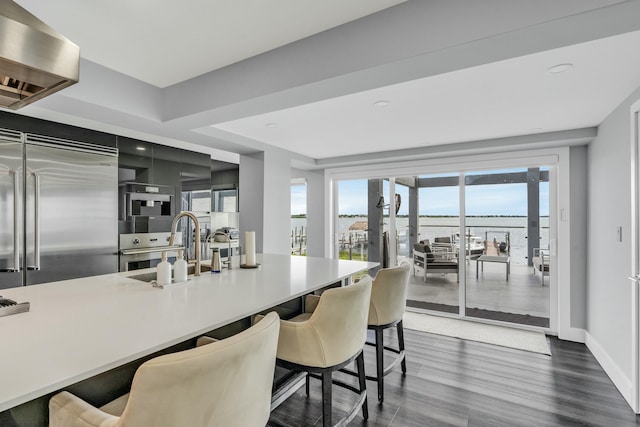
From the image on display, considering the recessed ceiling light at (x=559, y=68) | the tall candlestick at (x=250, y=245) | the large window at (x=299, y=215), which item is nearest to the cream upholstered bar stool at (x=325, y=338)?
the tall candlestick at (x=250, y=245)

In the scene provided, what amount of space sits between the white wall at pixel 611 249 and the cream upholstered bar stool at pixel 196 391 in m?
2.91

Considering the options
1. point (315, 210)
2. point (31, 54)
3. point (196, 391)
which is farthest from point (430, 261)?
point (31, 54)

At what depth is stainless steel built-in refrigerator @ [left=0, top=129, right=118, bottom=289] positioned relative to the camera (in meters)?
2.80

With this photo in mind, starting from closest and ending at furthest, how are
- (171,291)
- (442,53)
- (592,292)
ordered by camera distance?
(442,53) < (171,291) < (592,292)

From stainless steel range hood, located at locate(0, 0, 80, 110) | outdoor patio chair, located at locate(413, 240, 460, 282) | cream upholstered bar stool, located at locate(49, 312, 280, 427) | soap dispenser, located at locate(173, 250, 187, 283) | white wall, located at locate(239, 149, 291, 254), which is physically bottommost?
outdoor patio chair, located at locate(413, 240, 460, 282)

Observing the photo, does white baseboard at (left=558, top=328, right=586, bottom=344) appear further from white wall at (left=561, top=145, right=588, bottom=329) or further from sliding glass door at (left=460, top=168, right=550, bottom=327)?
sliding glass door at (left=460, top=168, right=550, bottom=327)

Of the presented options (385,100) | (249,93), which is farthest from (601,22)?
(249,93)

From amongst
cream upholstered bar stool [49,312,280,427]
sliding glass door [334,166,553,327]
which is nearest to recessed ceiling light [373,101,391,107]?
cream upholstered bar stool [49,312,280,427]

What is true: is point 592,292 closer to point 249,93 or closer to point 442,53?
point 442,53

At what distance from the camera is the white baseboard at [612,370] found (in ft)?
8.08

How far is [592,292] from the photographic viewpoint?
11.3 feet

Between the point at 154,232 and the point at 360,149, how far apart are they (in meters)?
2.91

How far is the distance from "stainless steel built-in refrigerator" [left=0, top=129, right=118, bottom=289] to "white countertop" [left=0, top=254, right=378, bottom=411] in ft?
4.79

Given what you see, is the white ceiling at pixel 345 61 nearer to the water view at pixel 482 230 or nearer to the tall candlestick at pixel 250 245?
the tall candlestick at pixel 250 245
